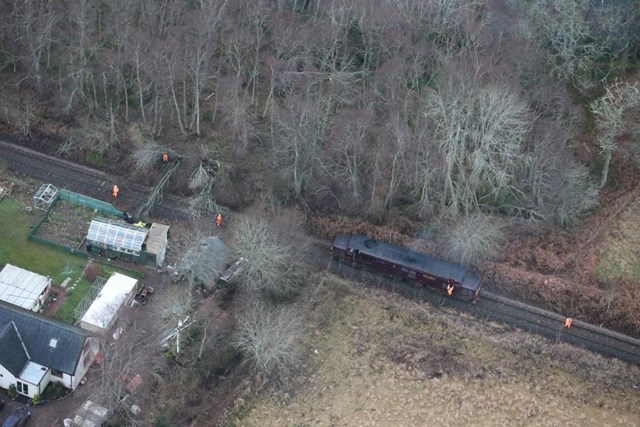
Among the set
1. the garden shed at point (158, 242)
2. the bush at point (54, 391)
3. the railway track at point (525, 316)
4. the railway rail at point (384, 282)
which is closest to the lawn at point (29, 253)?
the railway rail at point (384, 282)

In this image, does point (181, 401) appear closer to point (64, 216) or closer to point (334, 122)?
point (64, 216)

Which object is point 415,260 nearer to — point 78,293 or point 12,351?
point 78,293

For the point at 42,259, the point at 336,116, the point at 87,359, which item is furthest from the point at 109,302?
A: the point at 336,116

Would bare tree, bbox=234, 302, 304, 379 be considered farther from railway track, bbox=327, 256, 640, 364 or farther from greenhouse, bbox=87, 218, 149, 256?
greenhouse, bbox=87, 218, 149, 256

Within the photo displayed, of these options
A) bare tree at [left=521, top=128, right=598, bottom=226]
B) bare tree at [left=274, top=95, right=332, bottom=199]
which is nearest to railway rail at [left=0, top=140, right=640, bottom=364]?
bare tree at [left=274, top=95, right=332, bottom=199]

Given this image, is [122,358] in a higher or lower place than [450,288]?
lower

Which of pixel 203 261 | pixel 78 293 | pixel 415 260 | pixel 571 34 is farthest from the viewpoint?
pixel 571 34
